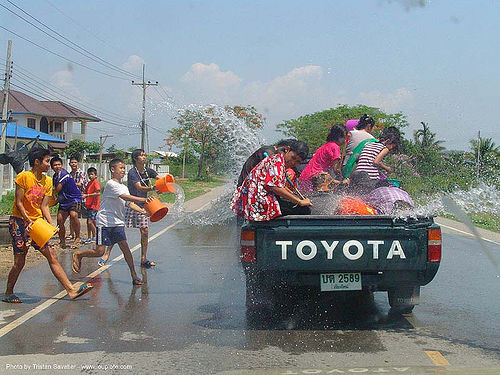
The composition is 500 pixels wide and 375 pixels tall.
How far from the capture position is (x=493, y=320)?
6734 mm

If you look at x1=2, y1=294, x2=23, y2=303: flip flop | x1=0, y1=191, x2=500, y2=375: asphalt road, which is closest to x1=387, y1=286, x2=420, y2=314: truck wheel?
x1=0, y1=191, x2=500, y2=375: asphalt road

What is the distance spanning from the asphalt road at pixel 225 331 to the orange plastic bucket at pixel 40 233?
747mm

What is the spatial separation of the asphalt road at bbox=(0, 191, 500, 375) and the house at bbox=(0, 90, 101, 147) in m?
41.7

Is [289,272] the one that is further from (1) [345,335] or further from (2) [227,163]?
(2) [227,163]

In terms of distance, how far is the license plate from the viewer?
20.1ft

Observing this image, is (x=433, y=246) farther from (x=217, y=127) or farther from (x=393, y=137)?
(x=217, y=127)

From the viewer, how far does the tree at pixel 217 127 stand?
9.83 metres

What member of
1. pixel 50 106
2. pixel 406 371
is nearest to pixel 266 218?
pixel 406 371

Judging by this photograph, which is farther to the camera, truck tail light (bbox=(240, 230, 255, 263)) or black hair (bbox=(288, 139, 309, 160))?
black hair (bbox=(288, 139, 309, 160))

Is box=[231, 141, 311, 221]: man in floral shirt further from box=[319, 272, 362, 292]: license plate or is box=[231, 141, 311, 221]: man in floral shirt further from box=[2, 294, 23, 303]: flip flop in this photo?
box=[2, 294, 23, 303]: flip flop

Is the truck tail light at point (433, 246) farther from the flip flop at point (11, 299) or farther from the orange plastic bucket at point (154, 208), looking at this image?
the flip flop at point (11, 299)

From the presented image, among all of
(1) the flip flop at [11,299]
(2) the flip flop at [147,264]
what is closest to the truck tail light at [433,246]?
(1) the flip flop at [11,299]

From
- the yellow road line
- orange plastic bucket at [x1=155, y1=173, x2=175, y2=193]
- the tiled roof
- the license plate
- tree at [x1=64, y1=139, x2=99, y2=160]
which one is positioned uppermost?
the tiled roof

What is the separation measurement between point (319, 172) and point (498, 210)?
2.32 meters
